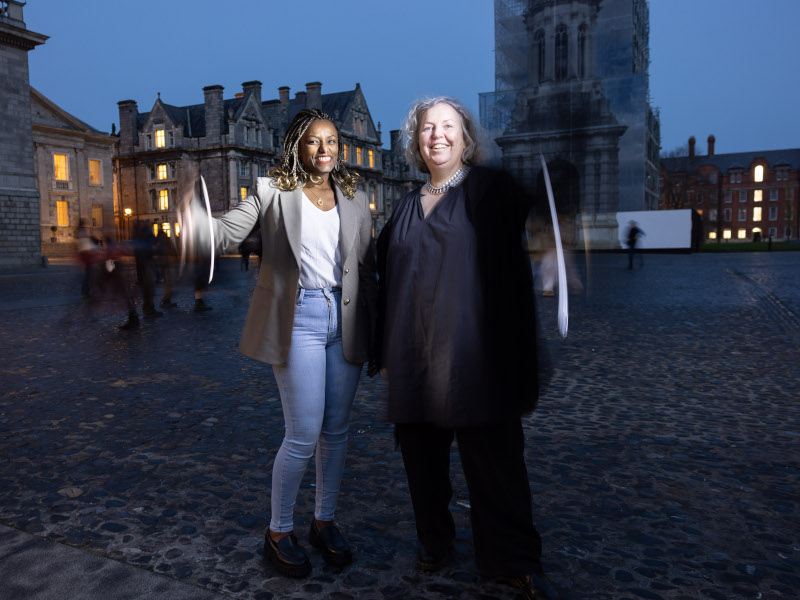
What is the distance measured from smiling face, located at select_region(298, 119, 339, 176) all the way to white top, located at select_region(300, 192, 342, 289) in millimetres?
144

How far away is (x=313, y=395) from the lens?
2.62 m

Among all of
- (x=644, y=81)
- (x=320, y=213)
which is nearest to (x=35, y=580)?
(x=320, y=213)

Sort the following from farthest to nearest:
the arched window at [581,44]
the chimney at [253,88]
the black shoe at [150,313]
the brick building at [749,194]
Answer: the brick building at [749,194], the chimney at [253,88], the arched window at [581,44], the black shoe at [150,313]

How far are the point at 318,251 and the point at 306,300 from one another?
0.67 feet

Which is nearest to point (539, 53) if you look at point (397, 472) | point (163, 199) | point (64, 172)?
point (163, 199)

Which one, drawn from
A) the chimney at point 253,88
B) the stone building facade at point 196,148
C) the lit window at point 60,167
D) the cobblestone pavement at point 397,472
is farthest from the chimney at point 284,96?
the cobblestone pavement at point 397,472

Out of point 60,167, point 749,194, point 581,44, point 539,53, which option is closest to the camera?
point 581,44

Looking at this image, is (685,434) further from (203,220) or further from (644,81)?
(644,81)

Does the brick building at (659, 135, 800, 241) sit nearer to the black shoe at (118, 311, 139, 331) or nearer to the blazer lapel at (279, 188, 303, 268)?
the black shoe at (118, 311, 139, 331)

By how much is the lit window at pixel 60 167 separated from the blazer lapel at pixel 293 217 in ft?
156

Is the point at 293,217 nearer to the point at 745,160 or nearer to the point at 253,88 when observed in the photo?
the point at 253,88

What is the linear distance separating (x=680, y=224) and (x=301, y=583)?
38154 mm

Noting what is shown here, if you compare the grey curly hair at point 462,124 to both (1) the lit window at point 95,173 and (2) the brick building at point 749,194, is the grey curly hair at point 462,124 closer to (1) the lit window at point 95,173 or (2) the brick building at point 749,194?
(1) the lit window at point 95,173

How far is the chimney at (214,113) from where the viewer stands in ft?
162
